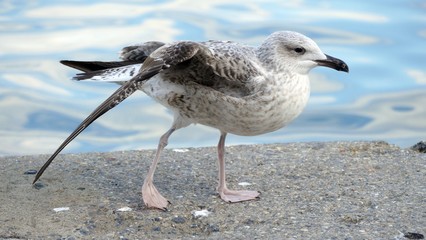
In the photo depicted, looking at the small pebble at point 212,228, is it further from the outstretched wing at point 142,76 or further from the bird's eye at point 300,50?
the bird's eye at point 300,50

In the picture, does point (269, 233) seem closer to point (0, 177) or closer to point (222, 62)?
point (222, 62)

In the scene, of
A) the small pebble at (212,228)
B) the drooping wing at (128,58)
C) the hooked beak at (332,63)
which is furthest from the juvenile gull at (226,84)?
the small pebble at (212,228)

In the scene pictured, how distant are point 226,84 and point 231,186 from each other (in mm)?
820

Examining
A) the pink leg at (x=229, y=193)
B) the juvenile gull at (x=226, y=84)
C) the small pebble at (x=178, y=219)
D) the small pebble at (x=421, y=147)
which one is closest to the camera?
the small pebble at (x=178, y=219)

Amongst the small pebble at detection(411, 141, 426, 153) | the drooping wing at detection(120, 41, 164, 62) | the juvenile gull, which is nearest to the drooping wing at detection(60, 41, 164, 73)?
the drooping wing at detection(120, 41, 164, 62)

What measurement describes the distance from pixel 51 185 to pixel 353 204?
5.91ft

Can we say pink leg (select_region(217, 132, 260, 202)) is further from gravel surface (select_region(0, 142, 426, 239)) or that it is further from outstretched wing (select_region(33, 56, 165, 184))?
outstretched wing (select_region(33, 56, 165, 184))

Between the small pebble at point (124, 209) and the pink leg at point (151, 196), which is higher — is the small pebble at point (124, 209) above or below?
below

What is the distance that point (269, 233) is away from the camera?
5.53 metres

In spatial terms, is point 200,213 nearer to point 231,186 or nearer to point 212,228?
point 212,228

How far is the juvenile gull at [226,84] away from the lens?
5848 millimetres

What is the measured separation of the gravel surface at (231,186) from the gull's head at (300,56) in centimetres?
74

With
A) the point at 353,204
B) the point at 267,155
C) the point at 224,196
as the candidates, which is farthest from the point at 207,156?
the point at 353,204

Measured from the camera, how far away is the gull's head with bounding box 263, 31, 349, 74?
6078 mm
